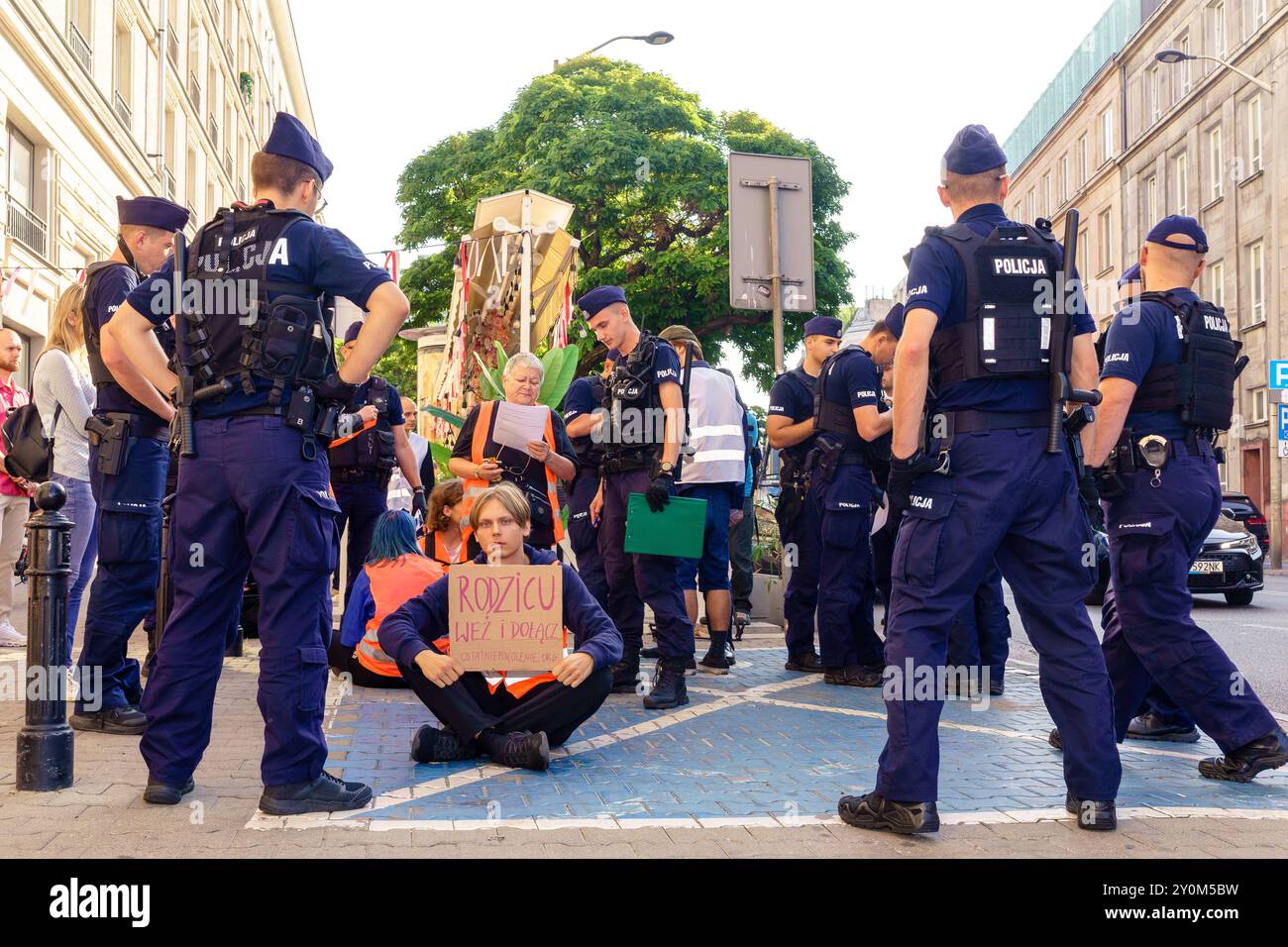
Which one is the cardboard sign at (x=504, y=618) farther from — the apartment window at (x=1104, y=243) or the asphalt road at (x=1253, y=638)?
the apartment window at (x=1104, y=243)

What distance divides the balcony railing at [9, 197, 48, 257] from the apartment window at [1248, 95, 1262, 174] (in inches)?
1174

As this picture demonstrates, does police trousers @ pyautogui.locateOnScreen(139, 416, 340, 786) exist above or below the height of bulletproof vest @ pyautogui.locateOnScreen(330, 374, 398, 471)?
below

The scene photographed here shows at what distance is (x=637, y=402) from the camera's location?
701cm

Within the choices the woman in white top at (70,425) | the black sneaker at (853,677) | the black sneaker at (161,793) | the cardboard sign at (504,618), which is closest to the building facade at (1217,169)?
the black sneaker at (853,677)

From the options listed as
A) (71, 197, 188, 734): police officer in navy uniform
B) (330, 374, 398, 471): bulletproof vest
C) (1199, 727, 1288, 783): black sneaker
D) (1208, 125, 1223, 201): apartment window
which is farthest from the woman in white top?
(1208, 125, 1223, 201): apartment window

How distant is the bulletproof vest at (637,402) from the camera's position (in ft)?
22.8

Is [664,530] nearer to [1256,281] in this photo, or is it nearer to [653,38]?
[653,38]

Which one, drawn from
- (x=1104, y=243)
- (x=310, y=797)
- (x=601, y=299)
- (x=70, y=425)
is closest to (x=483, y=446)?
(x=601, y=299)

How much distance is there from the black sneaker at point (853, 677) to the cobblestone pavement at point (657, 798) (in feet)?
3.30

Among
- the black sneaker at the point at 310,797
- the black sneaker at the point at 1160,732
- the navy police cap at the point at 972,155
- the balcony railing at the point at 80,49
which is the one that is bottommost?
the black sneaker at the point at 1160,732

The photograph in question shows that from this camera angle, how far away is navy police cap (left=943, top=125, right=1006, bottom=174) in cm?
447

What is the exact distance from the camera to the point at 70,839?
12.6ft

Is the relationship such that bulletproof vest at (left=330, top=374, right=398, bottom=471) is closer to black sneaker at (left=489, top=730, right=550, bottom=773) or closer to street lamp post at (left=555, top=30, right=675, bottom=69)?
A: black sneaker at (left=489, top=730, right=550, bottom=773)
